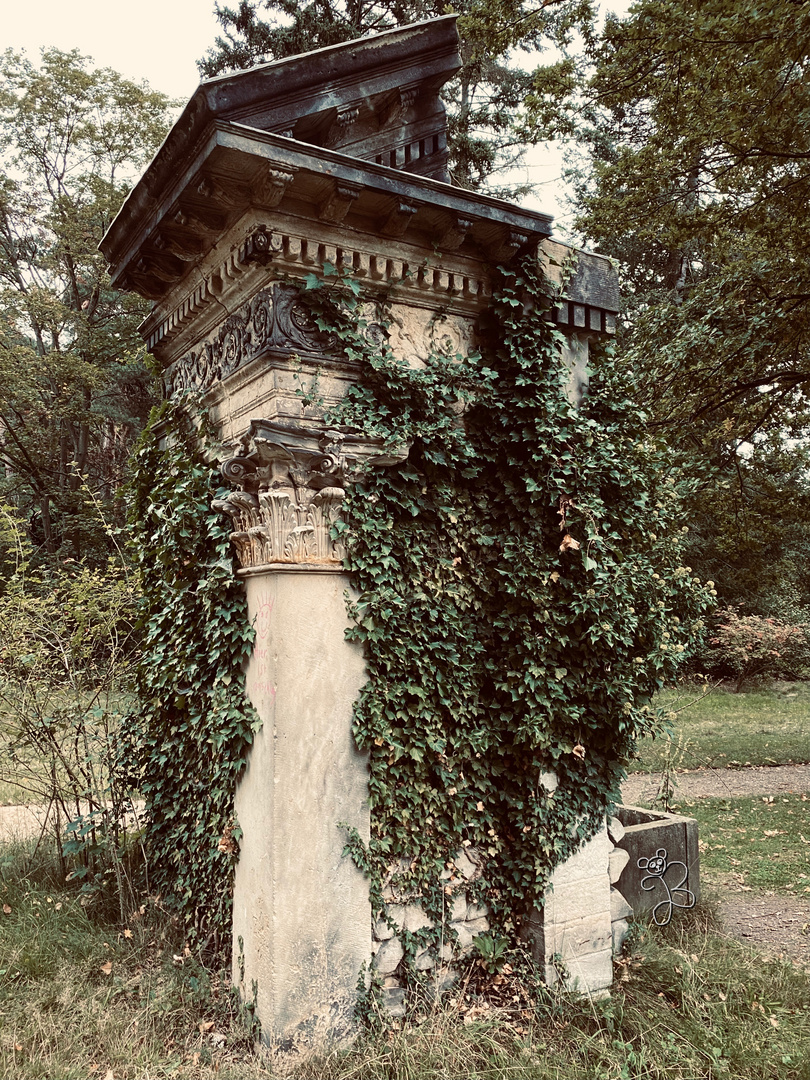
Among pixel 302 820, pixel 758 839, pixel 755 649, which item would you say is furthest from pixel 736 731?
pixel 302 820

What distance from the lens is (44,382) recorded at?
1980 cm

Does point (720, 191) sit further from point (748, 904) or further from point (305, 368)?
point (748, 904)

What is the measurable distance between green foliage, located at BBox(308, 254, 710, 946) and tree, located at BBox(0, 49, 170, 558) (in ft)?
52.5

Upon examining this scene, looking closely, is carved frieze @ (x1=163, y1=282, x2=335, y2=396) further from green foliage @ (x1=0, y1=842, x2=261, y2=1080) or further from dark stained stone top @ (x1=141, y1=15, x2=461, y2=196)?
green foliage @ (x1=0, y1=842, x2=261, y2=1080)

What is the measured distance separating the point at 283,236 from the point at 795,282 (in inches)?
290

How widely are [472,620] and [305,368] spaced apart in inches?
74.0

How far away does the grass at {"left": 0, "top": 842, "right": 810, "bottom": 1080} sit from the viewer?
3520 millimetres

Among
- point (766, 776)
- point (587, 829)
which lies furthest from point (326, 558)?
point (766, 776)

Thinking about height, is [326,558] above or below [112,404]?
below

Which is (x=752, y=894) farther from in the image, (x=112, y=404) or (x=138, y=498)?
(x=112, y=404)

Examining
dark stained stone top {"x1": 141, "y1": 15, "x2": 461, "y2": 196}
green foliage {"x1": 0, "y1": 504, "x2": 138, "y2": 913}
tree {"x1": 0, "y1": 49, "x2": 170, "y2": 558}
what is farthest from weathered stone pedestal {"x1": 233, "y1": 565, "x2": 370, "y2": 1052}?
tree {"x1": 0, "y1": 49, "x2": 170, "y2": 558}

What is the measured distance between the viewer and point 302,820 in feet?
12.4

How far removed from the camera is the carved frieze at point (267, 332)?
3975mm

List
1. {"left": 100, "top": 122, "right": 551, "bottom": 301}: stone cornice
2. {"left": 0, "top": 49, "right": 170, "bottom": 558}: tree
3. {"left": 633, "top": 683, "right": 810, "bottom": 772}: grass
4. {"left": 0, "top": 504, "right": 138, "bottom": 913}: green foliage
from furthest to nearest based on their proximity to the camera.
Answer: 1. {"left": 0, "top": 49, "right": 170, "bottom": 558}: tree
2. {"left": 633, "top": 683, "right": 810, "bottom": 772}: grass
3. {"left": 0, "top": 504, "right": 138, "bottom": 913}: green foliage
4. {"left": 100, "top": 122, "right": 551, "bottom": 301}: stone cornice
